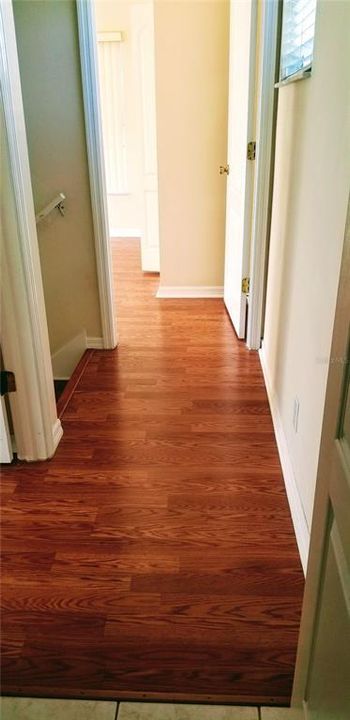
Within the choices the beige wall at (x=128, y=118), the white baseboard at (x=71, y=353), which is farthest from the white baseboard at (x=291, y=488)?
the beige wall at (x=128, y=118)

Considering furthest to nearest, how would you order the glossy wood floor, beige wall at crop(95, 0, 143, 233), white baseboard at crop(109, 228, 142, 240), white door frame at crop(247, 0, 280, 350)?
white baseboard at crop(109, 228, 142, 240)
beige wall at crop(95, 0, 143, 233)
white door frame at crop(247, 0, 280, 350)
the glossy wood floor

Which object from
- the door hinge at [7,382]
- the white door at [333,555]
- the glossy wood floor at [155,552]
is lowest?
the glossy wood floor at [155,552]

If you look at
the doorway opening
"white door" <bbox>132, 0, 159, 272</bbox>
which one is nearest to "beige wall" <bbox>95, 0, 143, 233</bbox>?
the doorway opening

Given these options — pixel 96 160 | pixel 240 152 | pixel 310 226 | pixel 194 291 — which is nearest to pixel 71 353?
pixel 96 160

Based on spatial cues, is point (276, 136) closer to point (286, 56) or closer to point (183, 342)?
point (286, 56)

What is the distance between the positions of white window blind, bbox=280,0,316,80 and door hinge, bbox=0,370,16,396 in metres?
1.55

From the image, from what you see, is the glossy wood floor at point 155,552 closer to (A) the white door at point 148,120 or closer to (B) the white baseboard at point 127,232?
(A) the white door at point 148,120

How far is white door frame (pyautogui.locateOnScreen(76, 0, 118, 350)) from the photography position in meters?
2.74

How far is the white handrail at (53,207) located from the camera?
2.97 meters

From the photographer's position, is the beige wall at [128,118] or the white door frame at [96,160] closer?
the white door frame at [96,160]

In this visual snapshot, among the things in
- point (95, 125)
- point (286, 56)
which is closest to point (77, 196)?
point (95, 125)

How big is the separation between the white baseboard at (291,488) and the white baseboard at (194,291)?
70.4 inches

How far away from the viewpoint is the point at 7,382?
210cm

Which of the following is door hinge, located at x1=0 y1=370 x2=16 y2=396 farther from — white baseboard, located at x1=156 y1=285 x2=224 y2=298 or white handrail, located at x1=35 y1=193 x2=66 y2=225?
white baseboard, located at x1=156 y1=285 x2=224 y2=298
